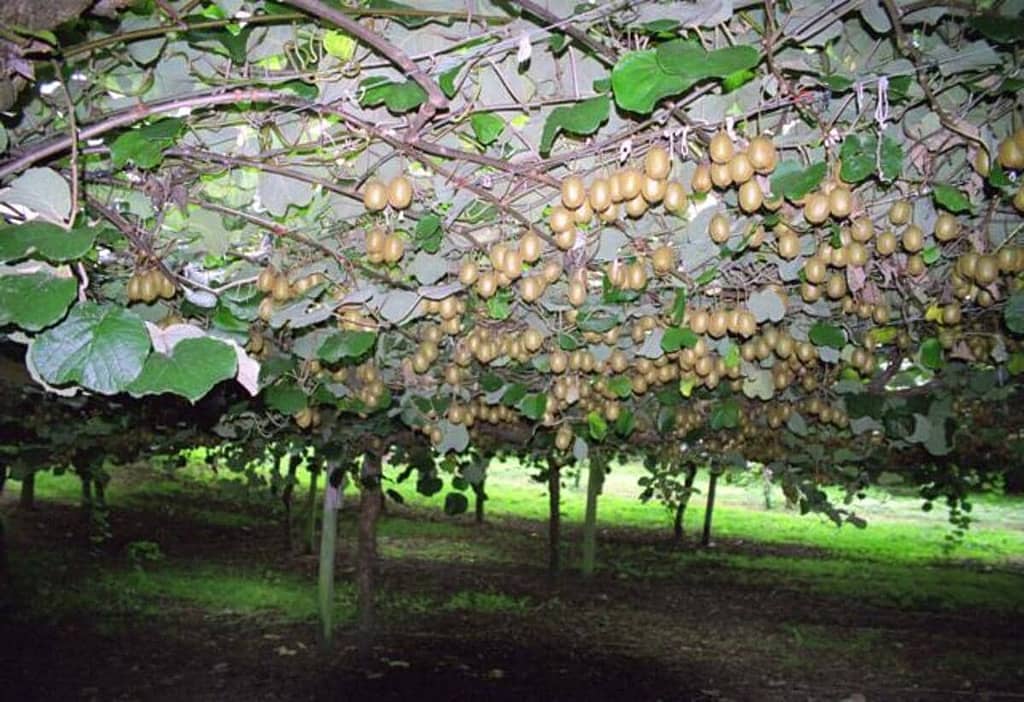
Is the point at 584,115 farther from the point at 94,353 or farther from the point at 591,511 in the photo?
the point at 591,511

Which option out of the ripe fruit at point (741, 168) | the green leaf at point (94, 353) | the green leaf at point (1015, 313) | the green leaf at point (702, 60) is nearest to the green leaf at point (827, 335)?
the green leaf at point (1015, 313)

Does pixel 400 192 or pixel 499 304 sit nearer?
pixel 400 192


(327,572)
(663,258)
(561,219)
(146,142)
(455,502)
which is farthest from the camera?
(327,572)

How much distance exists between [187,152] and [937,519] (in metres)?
21.2

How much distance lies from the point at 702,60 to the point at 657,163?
0.40 m

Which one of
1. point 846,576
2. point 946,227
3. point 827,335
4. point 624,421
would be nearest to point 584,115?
point 946,227

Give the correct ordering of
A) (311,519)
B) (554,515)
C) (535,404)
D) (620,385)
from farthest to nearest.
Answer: (311,519) < (554,515) < (535,404) < (620,385)

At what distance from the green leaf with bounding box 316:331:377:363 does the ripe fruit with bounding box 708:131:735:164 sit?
1.32 m

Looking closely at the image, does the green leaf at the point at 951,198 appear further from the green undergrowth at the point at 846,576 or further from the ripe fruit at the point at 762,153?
the green undergrowth at the point at 846,576

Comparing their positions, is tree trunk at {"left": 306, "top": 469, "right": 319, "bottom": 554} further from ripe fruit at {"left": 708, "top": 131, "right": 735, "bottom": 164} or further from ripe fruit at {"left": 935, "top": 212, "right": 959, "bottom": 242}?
ripe fruit at {"left": 708, "top": 131, "right": 735, "bottom": 164}

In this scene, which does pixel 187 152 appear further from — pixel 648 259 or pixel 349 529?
pixel 349 529

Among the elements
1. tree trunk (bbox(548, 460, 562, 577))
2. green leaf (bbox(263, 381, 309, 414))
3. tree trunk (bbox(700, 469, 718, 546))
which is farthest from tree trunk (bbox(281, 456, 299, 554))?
tree trunk (bbox(700, 469, 718, 546))

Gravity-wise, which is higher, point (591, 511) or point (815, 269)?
point (815, 269)

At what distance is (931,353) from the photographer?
10.3ft
